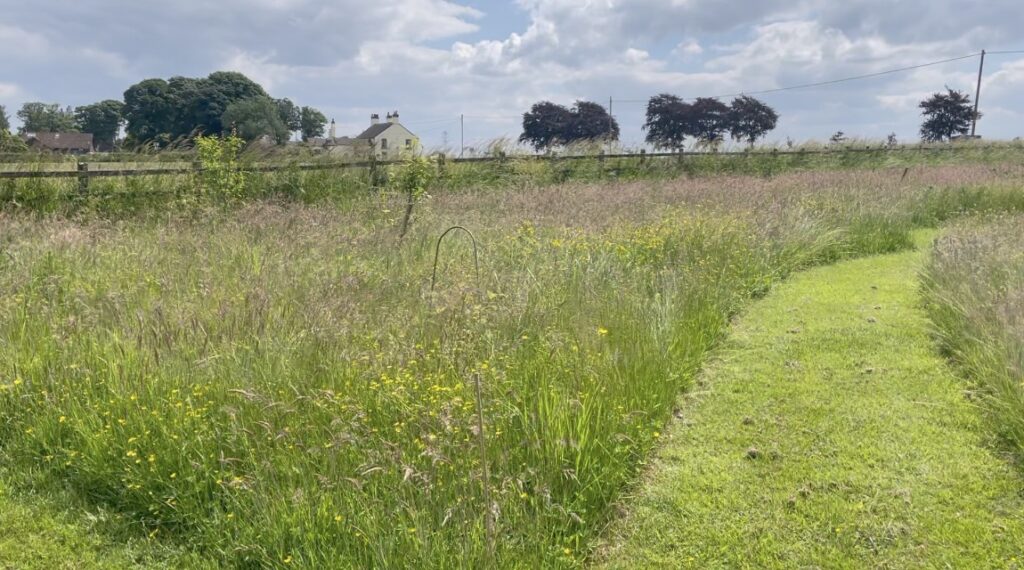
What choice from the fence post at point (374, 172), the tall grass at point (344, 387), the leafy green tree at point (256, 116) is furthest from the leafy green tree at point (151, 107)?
the tall grass at point (344, 387)

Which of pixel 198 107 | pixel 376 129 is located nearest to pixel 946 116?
pixel 376 129

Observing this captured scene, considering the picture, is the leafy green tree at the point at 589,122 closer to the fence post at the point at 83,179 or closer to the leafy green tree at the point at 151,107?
the leafy green tree at the point at 151,107

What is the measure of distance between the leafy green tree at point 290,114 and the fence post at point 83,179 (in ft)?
193

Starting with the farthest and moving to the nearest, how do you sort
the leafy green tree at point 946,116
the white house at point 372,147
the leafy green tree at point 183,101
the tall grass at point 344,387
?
1. the leafy green tree at point 183,101
2. the leafy green tree at point 946,116
3. the white house at point 372,147
4. the tall grass at point 344,387

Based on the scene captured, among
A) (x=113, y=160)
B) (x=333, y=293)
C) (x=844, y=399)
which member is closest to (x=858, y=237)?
(x=844, y=399)

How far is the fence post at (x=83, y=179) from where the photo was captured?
993 cm

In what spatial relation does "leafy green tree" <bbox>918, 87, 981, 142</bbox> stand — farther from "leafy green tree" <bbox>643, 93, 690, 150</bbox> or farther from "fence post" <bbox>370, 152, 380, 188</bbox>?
"fence post" <bbox>370, 152, 380, 188</bbox>

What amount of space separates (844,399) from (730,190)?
326 inches

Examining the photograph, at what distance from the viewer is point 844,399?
404cm

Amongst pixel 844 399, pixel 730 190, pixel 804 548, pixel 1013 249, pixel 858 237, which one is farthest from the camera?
pixel 730 190

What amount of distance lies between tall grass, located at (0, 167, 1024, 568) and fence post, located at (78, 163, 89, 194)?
13.0ft

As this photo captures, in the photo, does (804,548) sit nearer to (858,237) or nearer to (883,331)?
(883,331)

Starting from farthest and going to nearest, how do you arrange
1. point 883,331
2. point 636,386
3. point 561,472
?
point 883,331 → point 636,386 → point 561,472

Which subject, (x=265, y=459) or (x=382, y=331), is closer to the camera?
(x=265, y=459)
